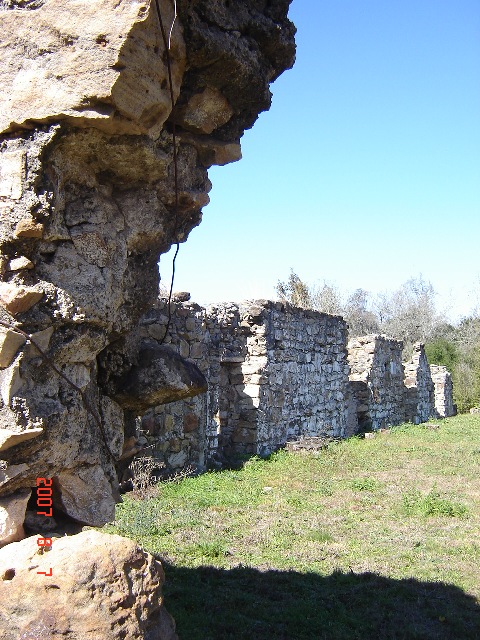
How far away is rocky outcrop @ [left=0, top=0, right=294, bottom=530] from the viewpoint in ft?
7.68

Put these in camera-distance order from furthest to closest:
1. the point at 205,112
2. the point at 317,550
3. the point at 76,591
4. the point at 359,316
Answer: the point at 359,316
the point at 317,550
the point at 205,112
the point at 76,591

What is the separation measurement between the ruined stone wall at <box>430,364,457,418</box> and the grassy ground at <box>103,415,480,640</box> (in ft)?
42.2

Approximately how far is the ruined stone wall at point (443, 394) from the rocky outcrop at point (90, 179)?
67.3 ft

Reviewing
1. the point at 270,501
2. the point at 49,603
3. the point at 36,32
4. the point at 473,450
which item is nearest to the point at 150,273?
the point at 36,32

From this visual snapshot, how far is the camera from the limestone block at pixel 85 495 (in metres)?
2.54

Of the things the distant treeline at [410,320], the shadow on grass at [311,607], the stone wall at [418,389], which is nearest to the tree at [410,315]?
the distant treeline at [410,320]

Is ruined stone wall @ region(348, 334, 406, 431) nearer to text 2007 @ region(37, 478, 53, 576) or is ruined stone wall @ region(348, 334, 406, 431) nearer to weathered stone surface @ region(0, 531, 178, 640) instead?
→ text 2007 @ region(37, 478, 53, 576)

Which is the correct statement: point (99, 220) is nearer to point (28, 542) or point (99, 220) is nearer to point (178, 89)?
point (178, 89)

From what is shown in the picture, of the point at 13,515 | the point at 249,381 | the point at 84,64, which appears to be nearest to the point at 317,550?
the point at 13,515

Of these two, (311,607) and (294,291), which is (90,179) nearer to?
(311,607)

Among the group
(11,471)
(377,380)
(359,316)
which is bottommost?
(11,471)

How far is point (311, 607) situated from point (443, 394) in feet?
62.8

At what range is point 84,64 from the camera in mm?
2379

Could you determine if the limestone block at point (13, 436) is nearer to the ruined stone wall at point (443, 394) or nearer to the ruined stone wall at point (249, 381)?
the ruined stone wall at point (249, 381)
